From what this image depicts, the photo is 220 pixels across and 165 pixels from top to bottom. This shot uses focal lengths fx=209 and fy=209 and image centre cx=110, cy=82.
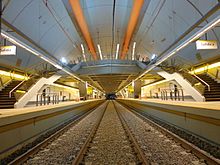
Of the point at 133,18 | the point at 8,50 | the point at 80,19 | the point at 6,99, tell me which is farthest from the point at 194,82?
the point at 6,99

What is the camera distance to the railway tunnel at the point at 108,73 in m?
5.14

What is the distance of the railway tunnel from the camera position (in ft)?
16.9

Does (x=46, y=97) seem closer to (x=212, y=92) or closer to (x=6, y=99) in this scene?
(x=6, y=99)

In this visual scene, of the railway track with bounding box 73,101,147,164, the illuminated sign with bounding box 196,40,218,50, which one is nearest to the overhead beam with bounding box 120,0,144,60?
the illuminated sign with bounding box 196,40,218,50

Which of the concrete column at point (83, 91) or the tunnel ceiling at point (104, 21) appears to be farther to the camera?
the concrete column at point (83, 91)

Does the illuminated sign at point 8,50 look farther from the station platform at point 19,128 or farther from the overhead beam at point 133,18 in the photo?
the overhead beam at point 133,18

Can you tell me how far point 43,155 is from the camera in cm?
497

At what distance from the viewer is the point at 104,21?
1841 cm

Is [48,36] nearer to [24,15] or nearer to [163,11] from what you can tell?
[24,15]

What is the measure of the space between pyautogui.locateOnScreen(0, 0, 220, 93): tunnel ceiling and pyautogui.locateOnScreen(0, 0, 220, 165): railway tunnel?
77mm

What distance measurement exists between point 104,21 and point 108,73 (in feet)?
22.9

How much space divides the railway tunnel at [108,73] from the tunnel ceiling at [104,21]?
8cm

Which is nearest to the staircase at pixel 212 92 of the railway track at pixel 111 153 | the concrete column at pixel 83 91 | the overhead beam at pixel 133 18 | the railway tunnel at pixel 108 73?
the railway tunnel at pixel 108 73

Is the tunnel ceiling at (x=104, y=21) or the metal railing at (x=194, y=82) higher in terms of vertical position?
the tunnel ceiling at (x=104, y=21)
